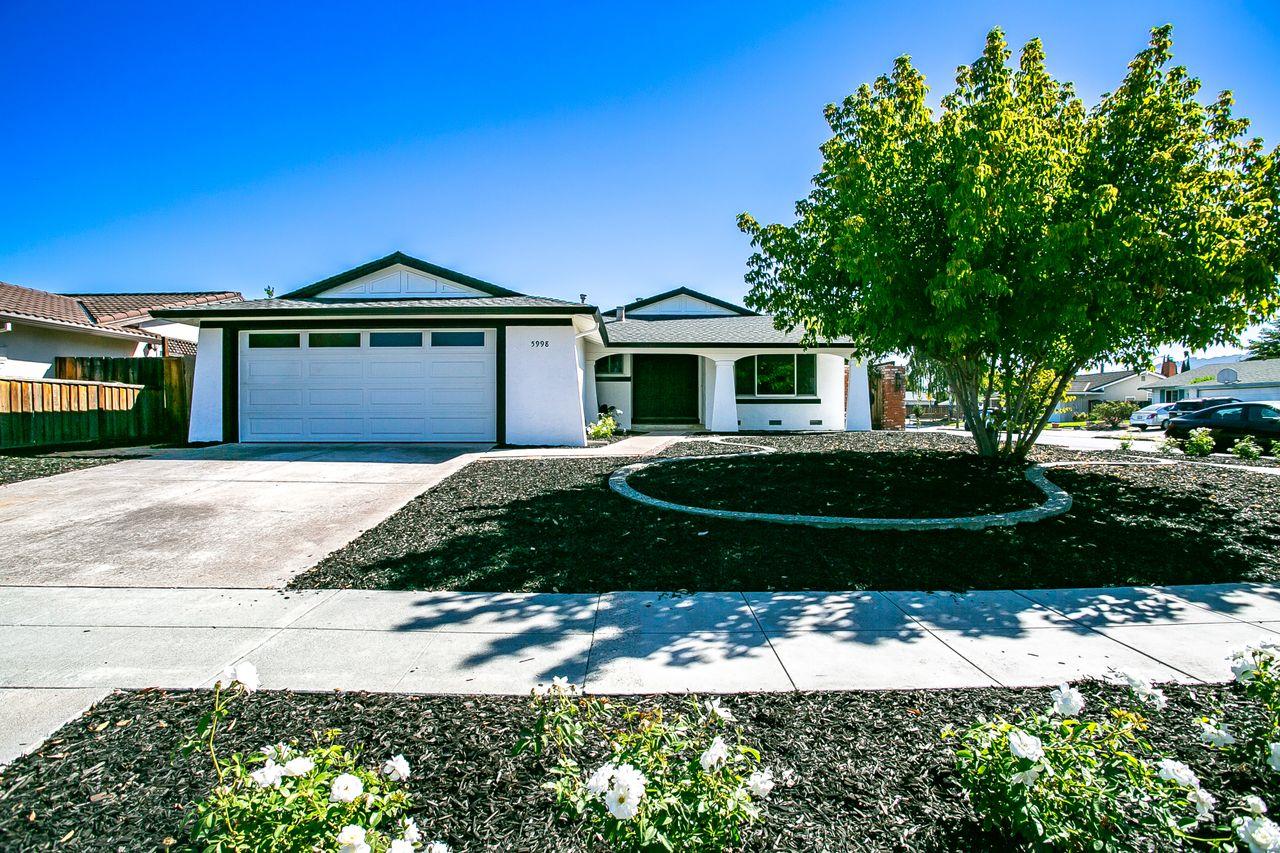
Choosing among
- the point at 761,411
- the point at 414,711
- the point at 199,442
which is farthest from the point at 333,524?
the point at 761,411

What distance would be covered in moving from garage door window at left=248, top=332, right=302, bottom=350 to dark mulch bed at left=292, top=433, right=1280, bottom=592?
7.88 metres

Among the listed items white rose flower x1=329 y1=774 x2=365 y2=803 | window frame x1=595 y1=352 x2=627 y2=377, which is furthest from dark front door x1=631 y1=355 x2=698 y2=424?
white rose flower x1=329 y1=774 x2=365 y2=803

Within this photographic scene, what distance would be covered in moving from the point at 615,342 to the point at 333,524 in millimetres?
12647

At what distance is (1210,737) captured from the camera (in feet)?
7.32

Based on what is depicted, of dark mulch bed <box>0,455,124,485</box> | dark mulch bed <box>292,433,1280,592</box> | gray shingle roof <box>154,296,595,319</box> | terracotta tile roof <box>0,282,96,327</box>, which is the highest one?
terracotta tile roof <box>0,282,96,327</box>

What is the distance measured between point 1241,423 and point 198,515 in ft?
77.3

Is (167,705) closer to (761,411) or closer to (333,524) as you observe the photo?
(333,524)

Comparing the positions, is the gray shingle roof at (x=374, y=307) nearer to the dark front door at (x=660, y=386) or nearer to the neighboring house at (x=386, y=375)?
the neighboring house at (x=386, y=375)

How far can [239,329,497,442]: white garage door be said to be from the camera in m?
13.7

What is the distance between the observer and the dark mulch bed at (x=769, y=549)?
16.9ft

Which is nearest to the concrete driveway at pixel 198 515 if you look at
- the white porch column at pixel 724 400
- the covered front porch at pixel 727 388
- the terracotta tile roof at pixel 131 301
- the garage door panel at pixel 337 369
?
the garage door panel at pixel 337 369

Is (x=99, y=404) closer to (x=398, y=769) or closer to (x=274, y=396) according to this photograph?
(x=274, y=396)

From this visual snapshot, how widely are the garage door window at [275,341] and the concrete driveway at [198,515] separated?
11.0 ft

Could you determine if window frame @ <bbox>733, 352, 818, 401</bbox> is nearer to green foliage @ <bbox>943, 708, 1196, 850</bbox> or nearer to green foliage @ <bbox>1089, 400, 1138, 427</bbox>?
green foliage @ <bbox>943, 708, 1196, 850</bbox>
